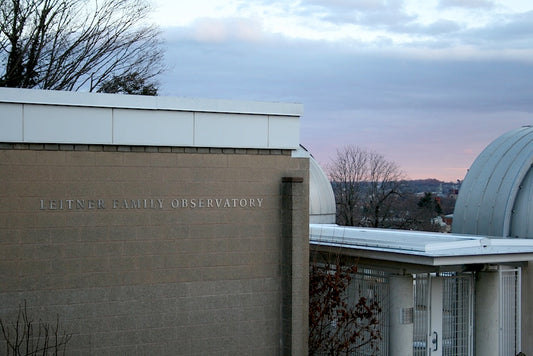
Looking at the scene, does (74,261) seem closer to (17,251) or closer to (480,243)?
(17,251)

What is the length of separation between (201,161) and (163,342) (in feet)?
8.99

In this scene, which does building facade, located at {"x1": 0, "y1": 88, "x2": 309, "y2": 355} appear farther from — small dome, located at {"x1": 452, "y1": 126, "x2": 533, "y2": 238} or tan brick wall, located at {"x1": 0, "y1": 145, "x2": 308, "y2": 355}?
small dome, located at {"x1": 452, "y1": 126, "x2": 533, "y2": 238}

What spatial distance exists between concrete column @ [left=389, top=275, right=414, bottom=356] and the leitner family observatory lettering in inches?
146

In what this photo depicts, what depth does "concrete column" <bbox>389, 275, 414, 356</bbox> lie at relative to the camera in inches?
504


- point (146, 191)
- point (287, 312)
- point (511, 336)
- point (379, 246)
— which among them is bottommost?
point (511, 336)

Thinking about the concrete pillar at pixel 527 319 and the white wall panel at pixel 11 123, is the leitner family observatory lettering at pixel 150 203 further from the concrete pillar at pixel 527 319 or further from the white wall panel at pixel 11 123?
the concrete pillar at pixel 527 319

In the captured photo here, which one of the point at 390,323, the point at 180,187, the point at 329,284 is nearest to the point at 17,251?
the point at 180,187

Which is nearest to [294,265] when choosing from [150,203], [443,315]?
[150,203]

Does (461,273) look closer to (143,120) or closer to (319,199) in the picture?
(143,120)

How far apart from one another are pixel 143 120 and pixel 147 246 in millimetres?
1832

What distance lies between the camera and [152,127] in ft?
32.6

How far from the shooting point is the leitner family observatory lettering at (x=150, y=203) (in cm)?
935

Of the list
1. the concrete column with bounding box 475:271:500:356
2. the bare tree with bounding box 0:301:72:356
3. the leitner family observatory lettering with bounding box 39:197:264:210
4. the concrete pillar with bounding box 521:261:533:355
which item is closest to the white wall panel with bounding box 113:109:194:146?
the leitner family observatory lettering with bounding box 39:197:264:210

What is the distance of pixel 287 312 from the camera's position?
1084cm
